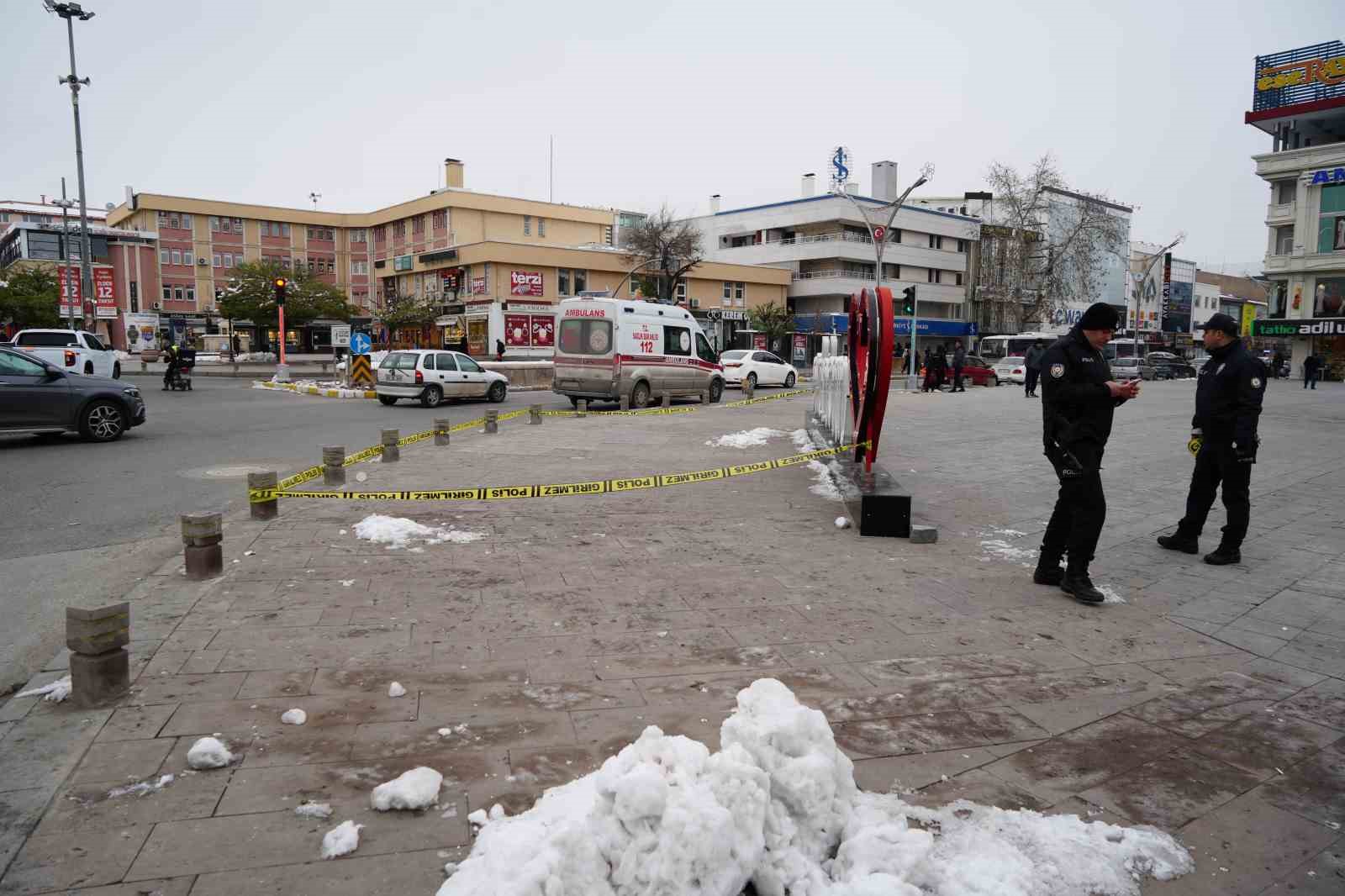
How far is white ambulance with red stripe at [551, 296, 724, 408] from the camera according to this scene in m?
20.1

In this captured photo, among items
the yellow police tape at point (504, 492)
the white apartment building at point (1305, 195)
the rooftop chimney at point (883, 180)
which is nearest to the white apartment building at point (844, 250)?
the rooftop chimney at point (883, 180)

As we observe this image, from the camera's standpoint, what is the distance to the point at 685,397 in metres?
23.0

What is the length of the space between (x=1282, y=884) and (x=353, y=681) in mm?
3854

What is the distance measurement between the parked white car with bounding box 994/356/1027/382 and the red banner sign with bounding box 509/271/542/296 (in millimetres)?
28148

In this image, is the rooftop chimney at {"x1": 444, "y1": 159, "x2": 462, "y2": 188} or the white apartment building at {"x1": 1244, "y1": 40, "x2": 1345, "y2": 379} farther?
the rooftop chimney at {"x1": 444, "y1": 159, "x2": 462, "y2": 188}

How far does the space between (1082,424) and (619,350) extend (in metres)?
15.3

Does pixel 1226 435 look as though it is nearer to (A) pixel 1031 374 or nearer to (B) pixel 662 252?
(A) pixel 1031 374

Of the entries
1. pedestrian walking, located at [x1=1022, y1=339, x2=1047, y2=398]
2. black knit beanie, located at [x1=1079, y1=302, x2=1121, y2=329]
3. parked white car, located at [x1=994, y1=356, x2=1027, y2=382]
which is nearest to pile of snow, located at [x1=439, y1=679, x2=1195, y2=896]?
black knit beanie, located at [x1=1079, y1=302, x2=1121, y2=329]

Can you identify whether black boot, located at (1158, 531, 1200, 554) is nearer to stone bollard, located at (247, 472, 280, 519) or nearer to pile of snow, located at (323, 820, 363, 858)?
pile of snow, located at (323, 820, 363, 858)

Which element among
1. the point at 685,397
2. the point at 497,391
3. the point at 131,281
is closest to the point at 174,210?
the point at 131,281

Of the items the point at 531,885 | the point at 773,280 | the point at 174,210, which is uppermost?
the point at 174,210

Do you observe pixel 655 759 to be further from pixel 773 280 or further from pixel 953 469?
pixel 773 280

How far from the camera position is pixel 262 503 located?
25.1ft

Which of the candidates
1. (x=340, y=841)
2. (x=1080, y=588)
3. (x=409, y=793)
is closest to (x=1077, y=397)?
(x=1080, y=588)
